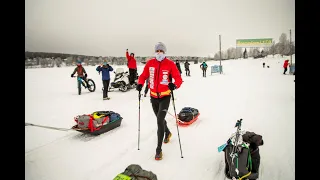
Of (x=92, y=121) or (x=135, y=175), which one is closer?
(x=135, y=175)

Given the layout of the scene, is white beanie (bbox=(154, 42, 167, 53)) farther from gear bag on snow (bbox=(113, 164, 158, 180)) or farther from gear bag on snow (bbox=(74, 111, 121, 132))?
gear bag on snow (bbox=(74, 111, 121, 132))

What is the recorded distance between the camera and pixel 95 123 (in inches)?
171

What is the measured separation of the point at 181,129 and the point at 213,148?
3.94 ft

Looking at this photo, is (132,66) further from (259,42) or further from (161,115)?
(259,42)

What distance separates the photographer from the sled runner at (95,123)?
14.0 feet

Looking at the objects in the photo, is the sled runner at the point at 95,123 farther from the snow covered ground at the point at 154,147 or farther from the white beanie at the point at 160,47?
the white beanie at the point at 160,47

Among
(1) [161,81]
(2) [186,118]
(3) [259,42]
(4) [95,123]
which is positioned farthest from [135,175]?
(3) [259,42]

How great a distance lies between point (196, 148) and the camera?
378 cm

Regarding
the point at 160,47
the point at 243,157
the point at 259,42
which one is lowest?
the point at 243,157

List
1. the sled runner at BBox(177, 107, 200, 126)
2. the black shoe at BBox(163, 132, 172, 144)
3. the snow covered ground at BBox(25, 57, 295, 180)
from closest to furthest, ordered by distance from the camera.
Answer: the snow covered ground at BBox(25, 57, 295, 180)
the black shoe at BBox(163, 132, 172, 144)
the sled runner at BBox(177, 107, 200, 126)

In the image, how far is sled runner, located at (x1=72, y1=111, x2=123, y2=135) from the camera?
4277mm

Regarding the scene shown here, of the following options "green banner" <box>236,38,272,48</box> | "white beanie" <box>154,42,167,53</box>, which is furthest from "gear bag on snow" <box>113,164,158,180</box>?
"green banner" <box>236,38,272,48</box>
